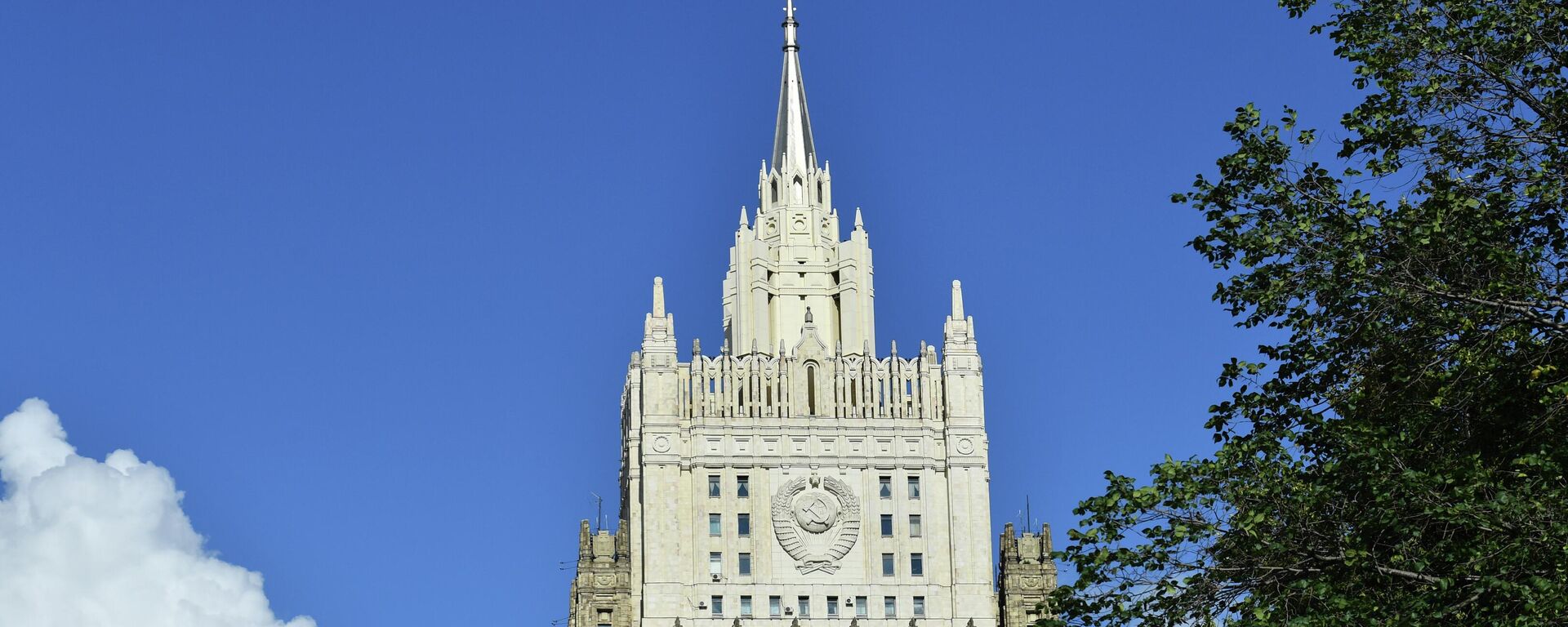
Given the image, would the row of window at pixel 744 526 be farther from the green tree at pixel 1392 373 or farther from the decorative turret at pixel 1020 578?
the green tree at pixel 1392 373

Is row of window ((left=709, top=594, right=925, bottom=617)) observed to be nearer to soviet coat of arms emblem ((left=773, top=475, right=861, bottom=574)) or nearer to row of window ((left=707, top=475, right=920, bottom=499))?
soviet coat of arms emblem ((left=773, top=475, right=861, bottom=574))

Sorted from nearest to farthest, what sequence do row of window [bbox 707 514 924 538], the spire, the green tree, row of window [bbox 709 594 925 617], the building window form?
the green tree < row of window [bbox 709 594 925 617] < row of window [bbox 707 514 924 538] < the building window < the spire

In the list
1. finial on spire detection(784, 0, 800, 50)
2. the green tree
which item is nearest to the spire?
finial on spire detection(784, 0, 800, 50)

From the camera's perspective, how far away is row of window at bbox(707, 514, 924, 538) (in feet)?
411

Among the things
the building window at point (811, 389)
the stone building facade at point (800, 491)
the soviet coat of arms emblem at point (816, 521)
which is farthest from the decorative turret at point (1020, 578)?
the building window at point (811, 389)

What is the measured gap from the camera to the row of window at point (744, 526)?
125 m

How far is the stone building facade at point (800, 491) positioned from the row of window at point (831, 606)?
2.9 inches

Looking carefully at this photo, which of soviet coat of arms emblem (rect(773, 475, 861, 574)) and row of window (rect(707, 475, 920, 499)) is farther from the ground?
row of window (rect(707, 475, 920, 499))

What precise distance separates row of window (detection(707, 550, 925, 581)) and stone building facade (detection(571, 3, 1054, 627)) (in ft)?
0.27

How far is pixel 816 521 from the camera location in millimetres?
125375

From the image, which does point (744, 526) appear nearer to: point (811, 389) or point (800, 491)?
point (800, 491)

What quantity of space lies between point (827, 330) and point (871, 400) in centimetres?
582

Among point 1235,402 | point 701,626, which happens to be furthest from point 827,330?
point 1235,402

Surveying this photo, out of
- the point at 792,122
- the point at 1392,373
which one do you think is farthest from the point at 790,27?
the point at 1392,373
